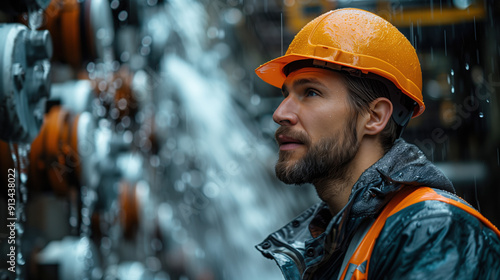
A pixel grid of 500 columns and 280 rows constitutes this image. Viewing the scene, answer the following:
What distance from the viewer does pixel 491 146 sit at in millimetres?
7812

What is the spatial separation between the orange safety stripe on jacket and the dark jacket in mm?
21

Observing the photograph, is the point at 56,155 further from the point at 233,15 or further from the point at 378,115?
the point at 233,15

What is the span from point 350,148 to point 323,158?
0.10 metres

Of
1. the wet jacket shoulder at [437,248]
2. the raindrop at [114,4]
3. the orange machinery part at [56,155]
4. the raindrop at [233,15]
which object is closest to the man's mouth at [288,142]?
the wet jacket shoulder at [437,248]

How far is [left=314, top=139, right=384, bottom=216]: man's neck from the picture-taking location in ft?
5.85

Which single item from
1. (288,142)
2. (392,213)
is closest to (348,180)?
(288,142)

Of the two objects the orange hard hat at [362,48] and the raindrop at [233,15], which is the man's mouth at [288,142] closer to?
the orange hard hat at [362,48]

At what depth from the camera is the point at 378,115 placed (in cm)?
182

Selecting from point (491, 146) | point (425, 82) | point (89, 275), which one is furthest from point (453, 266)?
point (425, 82)

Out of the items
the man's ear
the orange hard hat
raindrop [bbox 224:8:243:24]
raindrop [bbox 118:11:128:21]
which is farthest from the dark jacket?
raindrop [bbox 224:8:243:24]

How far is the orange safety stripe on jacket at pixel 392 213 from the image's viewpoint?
1363 millimetres

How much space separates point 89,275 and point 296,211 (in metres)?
6.68

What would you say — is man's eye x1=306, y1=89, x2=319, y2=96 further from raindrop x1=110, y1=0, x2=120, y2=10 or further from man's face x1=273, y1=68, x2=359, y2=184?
raindrop x1=110, y1=0, x2=120, y2=10

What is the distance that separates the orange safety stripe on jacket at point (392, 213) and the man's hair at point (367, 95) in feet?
1.11
